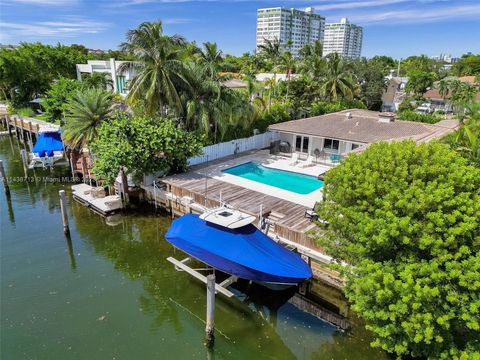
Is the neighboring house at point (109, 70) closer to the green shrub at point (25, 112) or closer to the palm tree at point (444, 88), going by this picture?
the green shrub at point (25, 112)

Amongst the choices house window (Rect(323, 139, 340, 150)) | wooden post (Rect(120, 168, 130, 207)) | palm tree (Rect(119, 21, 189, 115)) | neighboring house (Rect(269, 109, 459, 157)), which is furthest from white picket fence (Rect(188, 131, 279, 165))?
house window (Rect(323, 139, 340, 150))

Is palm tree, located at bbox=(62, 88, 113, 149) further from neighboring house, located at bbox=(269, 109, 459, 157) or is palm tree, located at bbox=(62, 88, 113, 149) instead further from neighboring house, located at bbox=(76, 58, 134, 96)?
neighboring house, located at bbox=(76, 58, 134, 96)

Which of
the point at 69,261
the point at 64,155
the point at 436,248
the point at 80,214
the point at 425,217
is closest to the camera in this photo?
the point at 436,248

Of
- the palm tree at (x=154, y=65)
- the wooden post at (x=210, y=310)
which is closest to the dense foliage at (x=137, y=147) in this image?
the palm tree at (x=154, y=65)

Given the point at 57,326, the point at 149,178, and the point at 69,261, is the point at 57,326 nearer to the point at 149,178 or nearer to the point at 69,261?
the point at 69,261

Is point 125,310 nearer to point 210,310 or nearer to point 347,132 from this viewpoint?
point 210,310

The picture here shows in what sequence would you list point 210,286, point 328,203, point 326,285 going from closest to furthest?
point 210,286 → point 328,203 → point 326,285

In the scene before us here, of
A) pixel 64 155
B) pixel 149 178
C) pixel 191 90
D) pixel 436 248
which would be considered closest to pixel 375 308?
pixel 436 248
